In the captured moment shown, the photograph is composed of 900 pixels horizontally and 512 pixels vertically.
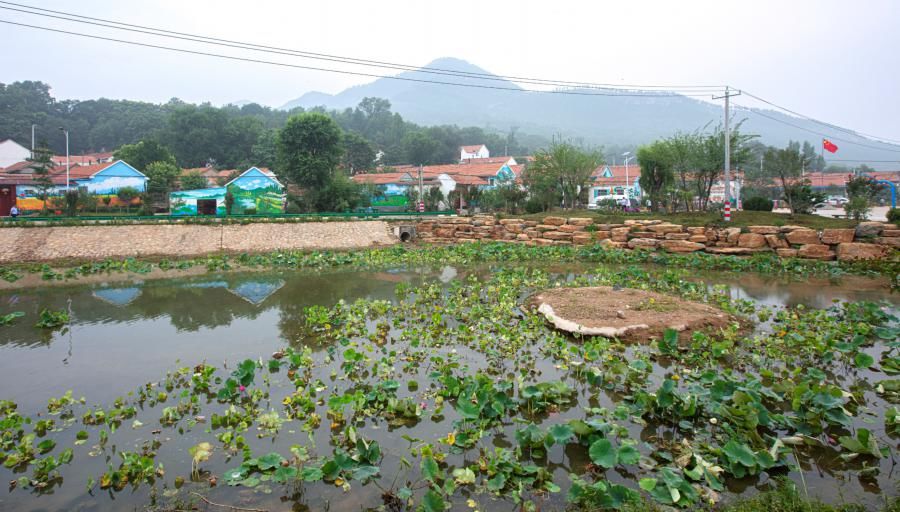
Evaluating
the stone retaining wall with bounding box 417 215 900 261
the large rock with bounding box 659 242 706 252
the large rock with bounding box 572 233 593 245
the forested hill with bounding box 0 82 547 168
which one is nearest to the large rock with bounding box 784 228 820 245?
the stone retaining wall with bounding box 417 215 900 261

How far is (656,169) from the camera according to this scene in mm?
23266

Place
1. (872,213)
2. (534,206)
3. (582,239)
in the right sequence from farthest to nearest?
(872,213) < (534,206) < (582,239)

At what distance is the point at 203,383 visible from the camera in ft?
19.1

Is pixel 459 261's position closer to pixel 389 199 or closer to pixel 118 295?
pixel 118 295

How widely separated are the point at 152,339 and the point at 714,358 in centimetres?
851

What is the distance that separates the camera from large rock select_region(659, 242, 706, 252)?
17.0 m

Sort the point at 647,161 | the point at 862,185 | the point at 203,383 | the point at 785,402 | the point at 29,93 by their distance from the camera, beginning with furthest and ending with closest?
the point at 29,93, the point at 647,161, the point at 862,185, the point at 203,383, the point at 785,402

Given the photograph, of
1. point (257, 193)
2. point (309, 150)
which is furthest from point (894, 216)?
point (257, 193)

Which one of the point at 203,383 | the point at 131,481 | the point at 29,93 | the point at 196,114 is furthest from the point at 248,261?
the point at 29,93

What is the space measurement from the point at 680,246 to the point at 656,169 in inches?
287

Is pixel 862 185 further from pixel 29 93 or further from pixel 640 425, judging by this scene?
pixel 29 93

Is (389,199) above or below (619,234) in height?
above

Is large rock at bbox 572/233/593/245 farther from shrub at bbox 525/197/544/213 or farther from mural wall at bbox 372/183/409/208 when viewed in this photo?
mural wall at bbox 372/183/409/208

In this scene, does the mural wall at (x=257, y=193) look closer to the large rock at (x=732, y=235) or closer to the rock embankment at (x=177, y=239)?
the rock embankment at (x=177, y=239)
